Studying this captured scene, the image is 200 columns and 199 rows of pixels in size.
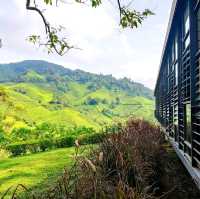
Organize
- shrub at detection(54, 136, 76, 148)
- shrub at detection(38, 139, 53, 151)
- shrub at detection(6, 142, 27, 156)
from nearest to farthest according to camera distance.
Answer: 1. shrub at detection(6, 142, 27, 156)
2. shrub at detection(38, 139, 53, 151)
3. shrub at detection(54, 136, 76, 148)

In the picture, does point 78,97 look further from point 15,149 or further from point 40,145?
point 15,149

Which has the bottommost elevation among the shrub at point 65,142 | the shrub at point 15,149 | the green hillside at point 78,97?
the shrub at point 15,149

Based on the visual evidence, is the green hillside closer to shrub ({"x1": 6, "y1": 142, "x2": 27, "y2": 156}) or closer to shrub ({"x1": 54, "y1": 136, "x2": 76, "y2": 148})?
shrub ({"x1": 54, "y1": 136, "x2": 76, "y2": 148})

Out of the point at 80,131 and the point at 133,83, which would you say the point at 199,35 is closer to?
the point at 80,131

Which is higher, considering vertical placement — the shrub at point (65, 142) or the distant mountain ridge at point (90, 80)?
the distant mountain ridge at point (90, 80)

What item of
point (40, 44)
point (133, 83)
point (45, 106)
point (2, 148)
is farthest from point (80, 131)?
point (133, 83)

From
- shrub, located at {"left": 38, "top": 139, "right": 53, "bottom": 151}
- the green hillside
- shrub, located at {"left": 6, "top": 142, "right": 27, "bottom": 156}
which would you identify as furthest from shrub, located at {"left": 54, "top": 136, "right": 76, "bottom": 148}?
the green hillside

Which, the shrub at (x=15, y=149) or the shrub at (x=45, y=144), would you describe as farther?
the shrub at (x=45, y=144)

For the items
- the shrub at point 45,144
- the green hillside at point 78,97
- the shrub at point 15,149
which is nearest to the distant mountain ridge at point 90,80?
the green hillside at point 78,97

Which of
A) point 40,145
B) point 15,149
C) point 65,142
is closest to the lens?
point 15,149

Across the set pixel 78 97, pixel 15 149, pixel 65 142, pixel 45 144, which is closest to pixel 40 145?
pixel 45 144

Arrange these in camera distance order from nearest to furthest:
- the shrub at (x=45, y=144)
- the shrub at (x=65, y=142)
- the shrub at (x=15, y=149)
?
the shrub at (x=15, y=149) < the shrub at (x=45, y=144) < the shrub at (x=65, y=142)

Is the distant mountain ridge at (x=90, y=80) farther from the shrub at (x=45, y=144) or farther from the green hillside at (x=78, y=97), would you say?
the shrub at (x=45, y=144)

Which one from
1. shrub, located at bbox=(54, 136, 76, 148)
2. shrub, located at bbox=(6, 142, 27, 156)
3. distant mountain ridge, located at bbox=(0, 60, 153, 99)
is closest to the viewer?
shrub, located at bbox=(6, 142, 27, 156)
